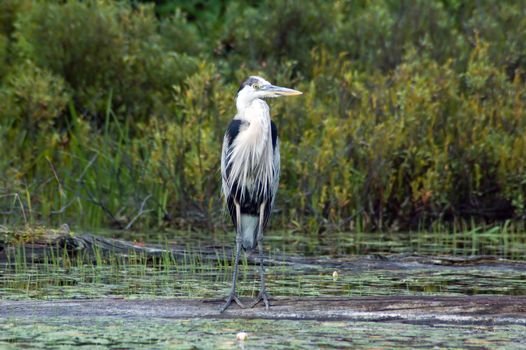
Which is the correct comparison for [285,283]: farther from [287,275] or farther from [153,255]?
[153,255]

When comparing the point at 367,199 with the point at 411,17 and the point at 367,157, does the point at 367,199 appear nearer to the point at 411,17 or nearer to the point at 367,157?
the point at 367,157

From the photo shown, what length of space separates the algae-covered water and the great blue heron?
0.41 metres

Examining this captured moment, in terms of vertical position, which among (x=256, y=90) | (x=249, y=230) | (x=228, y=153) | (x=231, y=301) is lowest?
(x=231, y=301)

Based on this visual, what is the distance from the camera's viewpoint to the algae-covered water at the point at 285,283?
14.9 ft

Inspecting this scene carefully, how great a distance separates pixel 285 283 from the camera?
644 cm

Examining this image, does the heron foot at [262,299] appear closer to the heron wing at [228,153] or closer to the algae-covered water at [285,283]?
the algae-covered water at [285,283]

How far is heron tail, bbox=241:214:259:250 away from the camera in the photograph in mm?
6465

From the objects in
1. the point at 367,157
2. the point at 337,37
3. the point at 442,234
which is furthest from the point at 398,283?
the point at 337,37

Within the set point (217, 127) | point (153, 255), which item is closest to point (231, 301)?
point (153, 255)

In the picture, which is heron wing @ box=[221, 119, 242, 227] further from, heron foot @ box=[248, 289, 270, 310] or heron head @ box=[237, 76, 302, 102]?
heron foot @ box=[248, 289, 270, 310]

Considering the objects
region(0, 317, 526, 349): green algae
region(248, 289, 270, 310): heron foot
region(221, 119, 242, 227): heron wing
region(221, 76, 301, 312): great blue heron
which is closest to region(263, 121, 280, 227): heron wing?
region(221, 76, 301, 312): great blue heron

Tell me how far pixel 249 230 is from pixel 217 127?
350 cm

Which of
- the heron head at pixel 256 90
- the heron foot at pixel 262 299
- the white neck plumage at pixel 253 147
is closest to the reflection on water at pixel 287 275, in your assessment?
the heron foot at pixel 262 299

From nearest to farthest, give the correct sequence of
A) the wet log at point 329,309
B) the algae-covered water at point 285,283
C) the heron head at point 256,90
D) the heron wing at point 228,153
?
the algae-covered water at point 285,283
the wet log at point 329,309
the heron head at point 256,90
the heron wing at point 228,153
